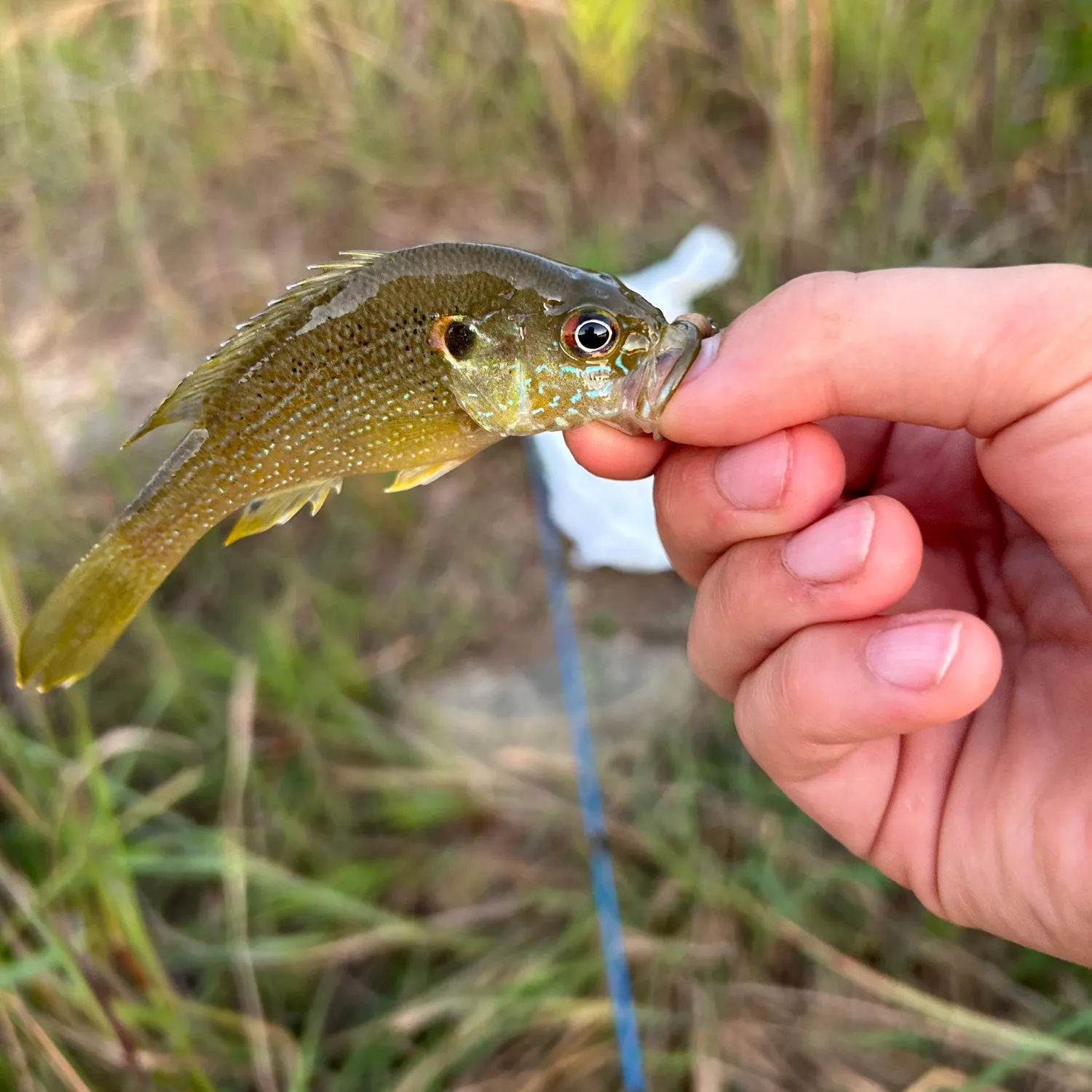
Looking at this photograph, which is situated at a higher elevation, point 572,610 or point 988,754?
point 988,754

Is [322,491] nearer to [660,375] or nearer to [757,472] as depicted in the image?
[660,375]

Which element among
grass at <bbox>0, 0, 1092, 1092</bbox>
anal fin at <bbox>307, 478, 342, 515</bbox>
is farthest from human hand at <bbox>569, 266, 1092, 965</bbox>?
grass at <bbox>0, 0, 1092, 1092</bbox>

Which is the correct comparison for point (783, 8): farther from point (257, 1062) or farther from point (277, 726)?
point (257, 1062)

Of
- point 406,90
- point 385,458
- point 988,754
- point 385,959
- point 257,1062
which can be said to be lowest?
point 385,959

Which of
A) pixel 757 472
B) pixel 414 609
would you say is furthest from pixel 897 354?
pixel 414 609

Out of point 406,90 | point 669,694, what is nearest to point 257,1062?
point 669,694

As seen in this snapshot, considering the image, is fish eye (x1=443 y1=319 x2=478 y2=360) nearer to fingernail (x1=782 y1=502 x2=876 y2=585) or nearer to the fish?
the fish
